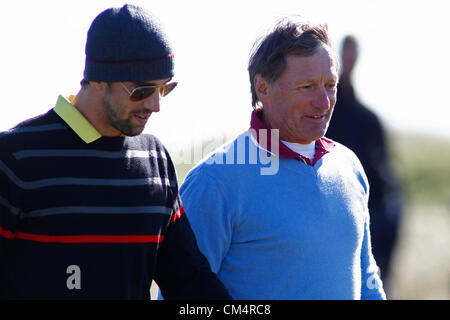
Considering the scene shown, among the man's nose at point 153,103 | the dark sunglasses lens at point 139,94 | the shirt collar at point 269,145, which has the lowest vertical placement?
the shirt collar at point 269,145

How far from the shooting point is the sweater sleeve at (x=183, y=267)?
286 centimetres

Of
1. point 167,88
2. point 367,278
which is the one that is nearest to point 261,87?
point 167,88

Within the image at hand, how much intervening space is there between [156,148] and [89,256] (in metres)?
0.50

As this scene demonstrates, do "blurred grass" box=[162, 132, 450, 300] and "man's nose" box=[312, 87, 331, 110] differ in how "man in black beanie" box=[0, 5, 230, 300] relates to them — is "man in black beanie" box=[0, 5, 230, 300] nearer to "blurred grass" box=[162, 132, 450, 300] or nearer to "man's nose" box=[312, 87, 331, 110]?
"man's nose" box=[312, 87, 331, 110]

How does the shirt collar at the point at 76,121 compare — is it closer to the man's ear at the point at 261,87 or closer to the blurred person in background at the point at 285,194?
the blurred person in background at the point at 285,194

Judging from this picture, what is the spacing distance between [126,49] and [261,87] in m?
0.76

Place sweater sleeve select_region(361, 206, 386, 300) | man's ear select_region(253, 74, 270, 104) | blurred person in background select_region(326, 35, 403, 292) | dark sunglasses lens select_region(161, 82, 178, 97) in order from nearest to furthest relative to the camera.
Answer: dark sunglasses lens select_region(161, 82, 178, 97)
man's ear select_region(253, 74, 270, 104)
sweater sleeve select_region(361, 206, 386, 300)
blurred person in background select_region(326, 35, 403, 292)

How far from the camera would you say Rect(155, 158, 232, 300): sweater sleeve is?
2863 millimetres

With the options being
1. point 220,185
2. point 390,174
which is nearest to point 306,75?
point 220,185

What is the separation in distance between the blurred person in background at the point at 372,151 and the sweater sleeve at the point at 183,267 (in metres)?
2.50

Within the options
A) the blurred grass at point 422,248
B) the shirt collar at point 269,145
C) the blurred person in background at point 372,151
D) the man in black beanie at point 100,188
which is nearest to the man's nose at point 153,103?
the man in black beanie at point 100,188

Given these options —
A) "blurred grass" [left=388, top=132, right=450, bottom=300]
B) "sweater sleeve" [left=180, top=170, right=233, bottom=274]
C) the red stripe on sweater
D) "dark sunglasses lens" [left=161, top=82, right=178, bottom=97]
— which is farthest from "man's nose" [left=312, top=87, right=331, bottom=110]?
"blurred grass" [left=388, top=132, right=450, bottom=300]
